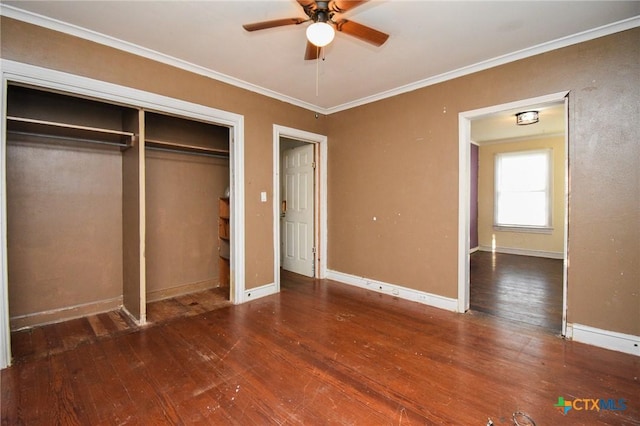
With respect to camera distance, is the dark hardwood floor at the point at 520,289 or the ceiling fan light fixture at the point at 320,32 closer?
the ceiling fan light fixture at the point at 320,32

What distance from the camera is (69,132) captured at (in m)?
2.84

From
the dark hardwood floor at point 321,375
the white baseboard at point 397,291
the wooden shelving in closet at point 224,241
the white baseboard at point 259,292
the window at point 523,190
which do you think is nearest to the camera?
the dark hardwood floor at point 321,375

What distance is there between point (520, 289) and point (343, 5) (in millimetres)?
4197

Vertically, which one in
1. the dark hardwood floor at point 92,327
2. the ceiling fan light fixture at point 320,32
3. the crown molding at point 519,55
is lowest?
the dark hardwood floor at point 92,327

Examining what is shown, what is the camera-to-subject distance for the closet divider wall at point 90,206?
2.73 metres

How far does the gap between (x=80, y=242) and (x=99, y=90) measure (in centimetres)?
162

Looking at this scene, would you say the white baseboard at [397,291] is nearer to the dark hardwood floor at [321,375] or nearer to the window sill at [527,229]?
the dark hardwood floor at [321,375]

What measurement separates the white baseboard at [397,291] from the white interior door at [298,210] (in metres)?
0.55

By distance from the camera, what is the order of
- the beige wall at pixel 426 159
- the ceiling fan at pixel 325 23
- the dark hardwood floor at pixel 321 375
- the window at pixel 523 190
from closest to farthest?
1. the dark hardwood floor at pixel 321 375
2. the ceiling fan at pixel 325 23
3. the beige wall at pixel 426 159
4. the window at pixel 523 190

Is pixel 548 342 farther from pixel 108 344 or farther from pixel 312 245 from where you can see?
pixel 108 344

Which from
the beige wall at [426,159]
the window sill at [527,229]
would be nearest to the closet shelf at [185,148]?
the beige wall at [426,159]

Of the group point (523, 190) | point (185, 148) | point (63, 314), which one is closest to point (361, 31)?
point (185, 148)

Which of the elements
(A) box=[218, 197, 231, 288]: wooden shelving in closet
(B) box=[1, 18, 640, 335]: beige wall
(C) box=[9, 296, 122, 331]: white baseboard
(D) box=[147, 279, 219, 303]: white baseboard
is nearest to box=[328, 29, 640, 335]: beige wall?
(B) box=[1, 18, 640, 335]: beige wall

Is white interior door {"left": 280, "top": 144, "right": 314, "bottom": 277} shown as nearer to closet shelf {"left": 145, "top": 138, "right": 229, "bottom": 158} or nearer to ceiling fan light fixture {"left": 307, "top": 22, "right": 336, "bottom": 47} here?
closet shelf {"left": 145, "top": 138, "right": 229, "bottom": 158}
